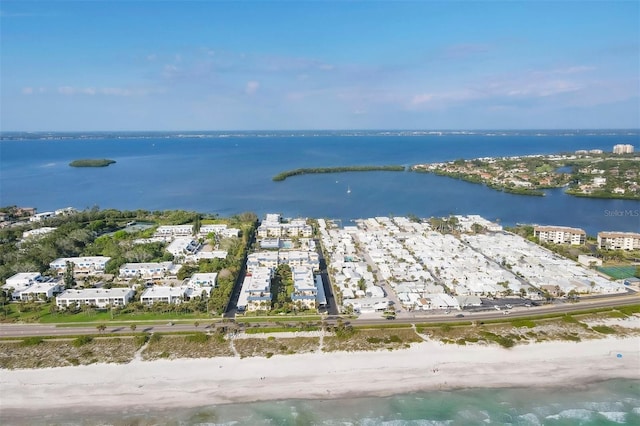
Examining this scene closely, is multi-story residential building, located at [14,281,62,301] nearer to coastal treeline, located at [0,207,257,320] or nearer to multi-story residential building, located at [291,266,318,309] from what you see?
coastal treeline, located at [0,207,257,320]

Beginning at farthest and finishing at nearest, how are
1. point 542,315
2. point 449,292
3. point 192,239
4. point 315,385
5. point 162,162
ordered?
point 162,162 → point 192,239 → point 449,292 → point 542,315 → point 315,385

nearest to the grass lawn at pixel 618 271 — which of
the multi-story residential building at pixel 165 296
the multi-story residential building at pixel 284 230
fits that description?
the multi-story residential building at pixel 284 230

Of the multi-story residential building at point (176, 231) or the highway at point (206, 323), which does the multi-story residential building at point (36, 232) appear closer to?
the multi-story residential building at point (176, 231)

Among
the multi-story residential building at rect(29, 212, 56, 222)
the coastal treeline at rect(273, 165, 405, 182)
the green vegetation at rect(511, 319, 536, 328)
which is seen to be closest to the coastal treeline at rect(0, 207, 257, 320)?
the multi-story residential building at rect(29, 212, 56, 222)

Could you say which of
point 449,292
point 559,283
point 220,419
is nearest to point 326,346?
point 220,419

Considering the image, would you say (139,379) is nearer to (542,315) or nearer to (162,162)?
(542,315)

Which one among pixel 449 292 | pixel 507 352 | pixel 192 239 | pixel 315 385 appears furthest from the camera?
pixel 192 239

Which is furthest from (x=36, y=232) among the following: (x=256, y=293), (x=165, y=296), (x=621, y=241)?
(x=621, y=241)
